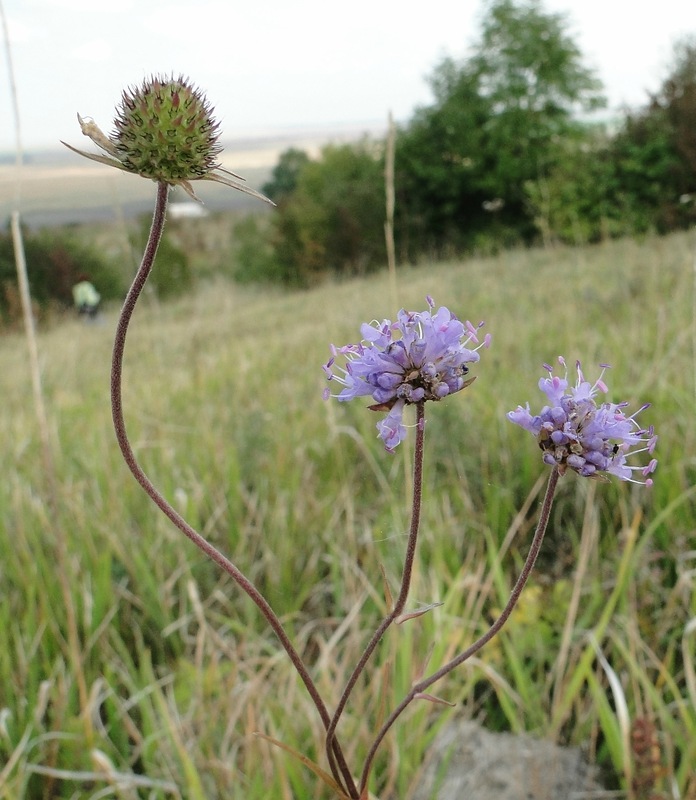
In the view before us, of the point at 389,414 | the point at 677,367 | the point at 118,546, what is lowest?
the point at 118,546

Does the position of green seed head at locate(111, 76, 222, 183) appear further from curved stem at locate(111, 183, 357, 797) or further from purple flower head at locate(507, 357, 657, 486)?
purple flower head at locate(507, 357, 657, 486)

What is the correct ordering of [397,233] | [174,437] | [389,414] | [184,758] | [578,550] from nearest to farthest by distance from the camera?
[389,414] → [184,758] → [578,550] → [174,437] → [397,233]

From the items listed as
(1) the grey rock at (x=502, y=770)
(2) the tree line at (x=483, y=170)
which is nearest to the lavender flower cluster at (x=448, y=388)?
(1) the grey rock at (x=502, y=770)

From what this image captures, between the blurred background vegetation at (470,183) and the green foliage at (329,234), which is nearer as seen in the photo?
the blurred background vegetation at (470,183)

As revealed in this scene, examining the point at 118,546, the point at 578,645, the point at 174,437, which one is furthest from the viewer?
the point at 174,437

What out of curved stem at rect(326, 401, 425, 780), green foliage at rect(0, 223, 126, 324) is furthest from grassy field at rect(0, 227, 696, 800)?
green foliage at rect(0, 223, 126, 324)

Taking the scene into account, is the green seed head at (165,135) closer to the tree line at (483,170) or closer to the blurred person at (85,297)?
the blurred person at (85,297)

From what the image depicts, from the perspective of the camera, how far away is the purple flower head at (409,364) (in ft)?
2.06

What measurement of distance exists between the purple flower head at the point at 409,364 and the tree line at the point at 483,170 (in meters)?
21.0

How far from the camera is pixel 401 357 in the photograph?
2.10 ft

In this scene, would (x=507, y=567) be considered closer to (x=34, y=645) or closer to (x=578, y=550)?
(x=578, y=550)

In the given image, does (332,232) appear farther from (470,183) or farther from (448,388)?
(448,388)

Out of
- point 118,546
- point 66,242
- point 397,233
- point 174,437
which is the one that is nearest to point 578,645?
point 118,546

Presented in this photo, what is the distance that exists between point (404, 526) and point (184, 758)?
3.07ft
